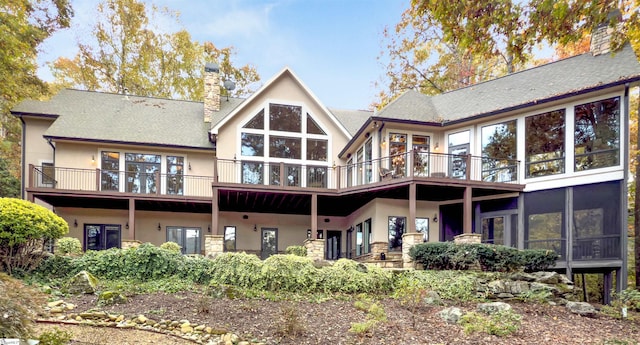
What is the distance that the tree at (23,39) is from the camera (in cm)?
1560

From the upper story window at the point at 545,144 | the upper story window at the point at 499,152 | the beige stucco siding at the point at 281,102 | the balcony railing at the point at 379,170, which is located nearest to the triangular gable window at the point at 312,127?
the beige stucco siding at the point at 281,102

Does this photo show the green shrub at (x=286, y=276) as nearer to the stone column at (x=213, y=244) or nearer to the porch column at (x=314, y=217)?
the stone column at (x=213, y=244)

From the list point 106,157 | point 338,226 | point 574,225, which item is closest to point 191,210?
point 106,157

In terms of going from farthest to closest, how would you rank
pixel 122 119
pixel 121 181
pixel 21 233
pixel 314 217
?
pixel 122 119
pixel 121 181
pixel 314 217
pixel 21 233

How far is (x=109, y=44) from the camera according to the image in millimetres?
24938

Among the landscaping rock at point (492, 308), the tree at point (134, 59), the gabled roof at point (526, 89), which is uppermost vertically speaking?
the tree at point (134, 59)

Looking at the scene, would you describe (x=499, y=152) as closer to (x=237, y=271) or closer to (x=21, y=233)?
(x=237, y=271)

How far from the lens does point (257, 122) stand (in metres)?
17.0

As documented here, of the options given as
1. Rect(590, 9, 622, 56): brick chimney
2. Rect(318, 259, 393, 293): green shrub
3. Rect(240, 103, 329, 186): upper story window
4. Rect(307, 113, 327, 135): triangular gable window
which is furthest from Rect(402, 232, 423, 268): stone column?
Rect(590, 9, 622, 56): brick chimney

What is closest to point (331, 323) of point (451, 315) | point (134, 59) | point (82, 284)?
point (451, 315)

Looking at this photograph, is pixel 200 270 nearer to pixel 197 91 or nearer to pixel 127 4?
pixel 197 91

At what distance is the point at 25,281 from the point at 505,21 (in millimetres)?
10734

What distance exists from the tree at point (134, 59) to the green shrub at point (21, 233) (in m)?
17.1

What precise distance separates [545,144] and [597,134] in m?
1.49
